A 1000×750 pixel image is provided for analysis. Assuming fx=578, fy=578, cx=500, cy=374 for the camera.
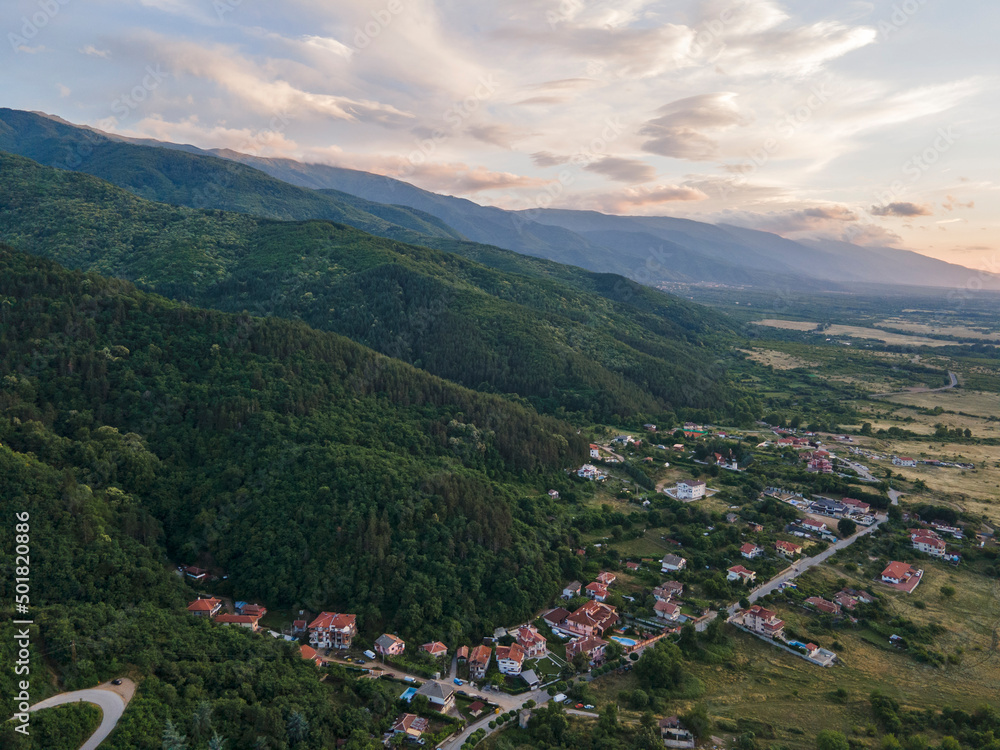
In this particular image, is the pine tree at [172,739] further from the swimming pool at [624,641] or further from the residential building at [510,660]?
the swimming pool at [624,641]

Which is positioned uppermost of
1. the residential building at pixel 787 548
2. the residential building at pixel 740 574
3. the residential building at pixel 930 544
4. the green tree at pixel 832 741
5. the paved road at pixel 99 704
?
the residential building at pixel 930 544

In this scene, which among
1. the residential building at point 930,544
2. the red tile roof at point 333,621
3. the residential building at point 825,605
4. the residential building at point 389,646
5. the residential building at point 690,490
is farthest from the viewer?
the residential building at point 690,490

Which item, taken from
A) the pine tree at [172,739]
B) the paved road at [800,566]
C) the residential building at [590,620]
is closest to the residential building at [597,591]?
the residential building at [590,620]

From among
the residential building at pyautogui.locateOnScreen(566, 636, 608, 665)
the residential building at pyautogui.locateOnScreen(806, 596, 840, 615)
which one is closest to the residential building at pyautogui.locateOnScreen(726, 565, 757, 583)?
the residential building at pyautogui.locateOnScreen(806, 596, 840, 615)

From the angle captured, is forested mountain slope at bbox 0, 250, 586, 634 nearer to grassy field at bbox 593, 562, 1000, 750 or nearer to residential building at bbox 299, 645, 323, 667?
residential building at bbox 299, 645, 323, 667

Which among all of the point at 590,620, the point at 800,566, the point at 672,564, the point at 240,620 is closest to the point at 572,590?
the point at 590,620

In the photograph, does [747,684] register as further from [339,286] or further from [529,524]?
[339,286]

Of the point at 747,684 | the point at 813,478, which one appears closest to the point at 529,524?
the point at 747,684
